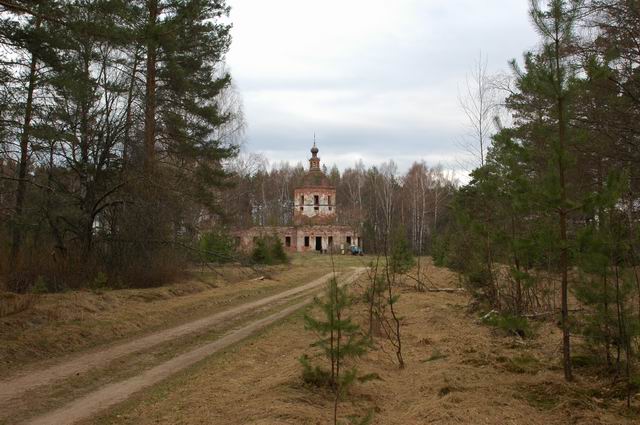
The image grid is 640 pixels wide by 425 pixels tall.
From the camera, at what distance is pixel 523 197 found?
711 cm

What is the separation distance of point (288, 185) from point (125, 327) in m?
70.9

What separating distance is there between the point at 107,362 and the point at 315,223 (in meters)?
54.7

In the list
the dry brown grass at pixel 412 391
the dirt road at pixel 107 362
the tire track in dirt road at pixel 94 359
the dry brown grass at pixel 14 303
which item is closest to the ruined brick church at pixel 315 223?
the tire track in dirt road at pixel 94 359

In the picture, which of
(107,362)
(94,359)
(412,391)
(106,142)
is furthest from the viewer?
(106,142)

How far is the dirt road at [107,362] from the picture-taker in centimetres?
682

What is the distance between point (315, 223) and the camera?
64.1 m

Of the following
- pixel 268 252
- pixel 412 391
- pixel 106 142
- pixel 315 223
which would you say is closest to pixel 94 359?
pixel 412 391

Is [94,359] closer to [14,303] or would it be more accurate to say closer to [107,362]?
[107,362]

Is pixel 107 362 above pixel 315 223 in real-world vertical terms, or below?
below

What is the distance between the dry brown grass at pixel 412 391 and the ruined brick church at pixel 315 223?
50.9 m

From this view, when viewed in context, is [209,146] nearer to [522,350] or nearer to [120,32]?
[120,32]

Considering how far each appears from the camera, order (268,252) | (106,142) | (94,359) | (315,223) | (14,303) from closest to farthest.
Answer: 1. (94,359)
2. (14,303)
3. (106,142)
4. (268,252)
5. (315,223)

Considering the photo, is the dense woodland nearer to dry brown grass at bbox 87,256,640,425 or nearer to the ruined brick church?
the ruined brick church

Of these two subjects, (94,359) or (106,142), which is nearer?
(94,359)
